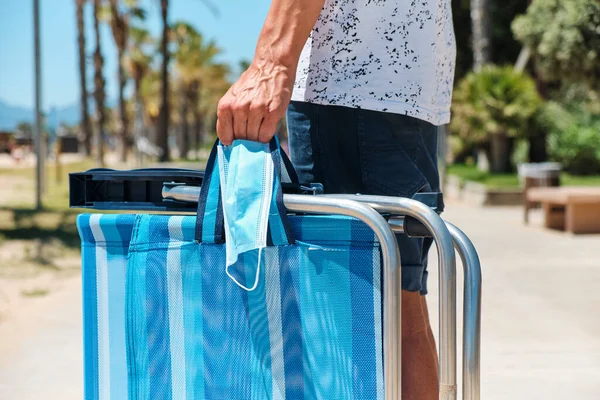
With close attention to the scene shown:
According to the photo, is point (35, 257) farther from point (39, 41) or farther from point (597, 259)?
point (39, 41)

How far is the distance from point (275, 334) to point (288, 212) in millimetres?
245

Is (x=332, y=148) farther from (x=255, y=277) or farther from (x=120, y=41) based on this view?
(x=120, y=41)

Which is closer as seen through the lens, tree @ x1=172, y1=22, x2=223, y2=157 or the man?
the man

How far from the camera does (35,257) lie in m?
6.90

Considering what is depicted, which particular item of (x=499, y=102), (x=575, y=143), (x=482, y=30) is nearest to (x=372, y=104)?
(x=499, y=102)

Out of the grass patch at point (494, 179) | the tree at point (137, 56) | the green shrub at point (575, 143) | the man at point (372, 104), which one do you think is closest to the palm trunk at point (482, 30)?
the grass patch at point (494, 179)

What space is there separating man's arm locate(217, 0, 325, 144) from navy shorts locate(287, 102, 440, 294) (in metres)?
0.24

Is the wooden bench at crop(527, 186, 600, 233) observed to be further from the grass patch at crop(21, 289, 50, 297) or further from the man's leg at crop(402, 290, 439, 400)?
the man's leg at crop(402, 290, 439, 400)

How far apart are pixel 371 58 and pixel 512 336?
2696 millimetres

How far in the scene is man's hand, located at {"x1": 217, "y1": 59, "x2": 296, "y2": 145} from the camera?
5.15ft

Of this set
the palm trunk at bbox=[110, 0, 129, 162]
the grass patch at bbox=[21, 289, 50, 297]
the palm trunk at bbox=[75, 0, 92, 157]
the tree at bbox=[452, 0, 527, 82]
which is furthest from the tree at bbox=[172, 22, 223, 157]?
the grass patch at bbox=[21, 289, 50, 297]

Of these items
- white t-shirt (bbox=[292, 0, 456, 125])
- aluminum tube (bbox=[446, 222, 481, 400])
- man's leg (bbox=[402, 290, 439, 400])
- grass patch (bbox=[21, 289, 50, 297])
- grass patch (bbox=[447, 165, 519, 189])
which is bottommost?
grass patch (bbox=[21, 289, 50, 297])

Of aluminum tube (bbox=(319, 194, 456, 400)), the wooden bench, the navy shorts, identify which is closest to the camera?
aluminum tube (bbox=(319, 194, 456, 400))

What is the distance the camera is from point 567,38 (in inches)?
277
